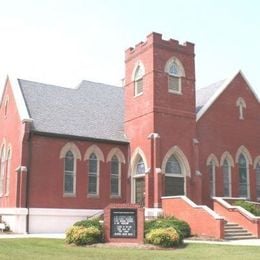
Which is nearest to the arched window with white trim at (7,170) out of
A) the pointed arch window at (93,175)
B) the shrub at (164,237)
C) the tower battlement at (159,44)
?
the pointed arch window at (93,175)

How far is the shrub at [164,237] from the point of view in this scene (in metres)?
18.7

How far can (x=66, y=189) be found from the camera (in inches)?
1137

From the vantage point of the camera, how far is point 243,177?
3338cm

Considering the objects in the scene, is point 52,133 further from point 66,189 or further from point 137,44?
point 137,44

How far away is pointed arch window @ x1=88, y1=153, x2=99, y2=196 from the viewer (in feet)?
97.6

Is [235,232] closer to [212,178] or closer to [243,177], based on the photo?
[212,178]

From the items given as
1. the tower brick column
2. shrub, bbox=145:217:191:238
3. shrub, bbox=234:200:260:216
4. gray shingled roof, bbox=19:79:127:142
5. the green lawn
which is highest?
gray shingled roof, bbox=19:79:127:142

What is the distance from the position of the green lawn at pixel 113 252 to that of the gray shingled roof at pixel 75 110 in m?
11.5

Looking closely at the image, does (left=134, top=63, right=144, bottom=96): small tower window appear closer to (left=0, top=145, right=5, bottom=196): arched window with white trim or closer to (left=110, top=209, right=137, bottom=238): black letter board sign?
(left=0, top=145, right=5, bottom=196): arched window with white trim

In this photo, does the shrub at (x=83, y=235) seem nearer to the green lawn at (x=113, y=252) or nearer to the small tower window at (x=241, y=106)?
the green lawn at (x=113, y=252)

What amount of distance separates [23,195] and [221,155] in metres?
13.6

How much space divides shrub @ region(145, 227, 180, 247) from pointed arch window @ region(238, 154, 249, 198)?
15.1 metres

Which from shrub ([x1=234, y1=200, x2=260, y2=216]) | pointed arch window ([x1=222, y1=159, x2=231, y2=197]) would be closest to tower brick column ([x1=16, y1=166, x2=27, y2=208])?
shrub ([x1=234, y1=200, x2=260, y2=216])

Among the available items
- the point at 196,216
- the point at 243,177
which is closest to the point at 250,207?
the point at 196,216
